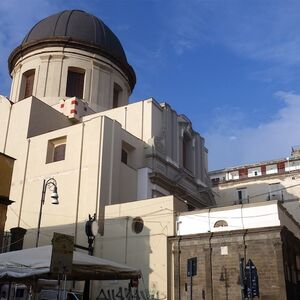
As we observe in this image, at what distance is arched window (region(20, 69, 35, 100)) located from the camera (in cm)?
4003

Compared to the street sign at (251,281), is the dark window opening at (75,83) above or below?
above

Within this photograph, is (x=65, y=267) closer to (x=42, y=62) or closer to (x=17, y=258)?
(x=17, y=258)

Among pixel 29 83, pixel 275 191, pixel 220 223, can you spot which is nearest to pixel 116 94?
pixel 29 83

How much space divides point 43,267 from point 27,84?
106ft

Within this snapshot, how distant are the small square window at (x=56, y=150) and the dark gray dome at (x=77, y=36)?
1108 cm

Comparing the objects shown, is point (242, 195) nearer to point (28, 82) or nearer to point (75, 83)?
point (75, 83)

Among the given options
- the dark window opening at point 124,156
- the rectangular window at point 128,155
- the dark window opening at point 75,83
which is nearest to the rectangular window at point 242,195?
the rectangular window at point 128,155

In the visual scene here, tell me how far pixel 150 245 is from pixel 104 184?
510 centimetres

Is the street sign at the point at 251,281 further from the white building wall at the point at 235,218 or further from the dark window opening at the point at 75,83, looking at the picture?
the dark window opening at the point at 75,83

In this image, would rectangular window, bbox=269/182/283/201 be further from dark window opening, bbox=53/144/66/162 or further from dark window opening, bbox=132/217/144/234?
dark window opening, bbox=53/144/66/162

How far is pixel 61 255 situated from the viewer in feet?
31.5

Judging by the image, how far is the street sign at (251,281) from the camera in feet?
65.0

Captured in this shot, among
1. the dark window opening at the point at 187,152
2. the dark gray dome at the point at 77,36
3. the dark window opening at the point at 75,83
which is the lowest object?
the dark window opening at the point at 187,152

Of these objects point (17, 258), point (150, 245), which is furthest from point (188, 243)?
point (17, 258)
